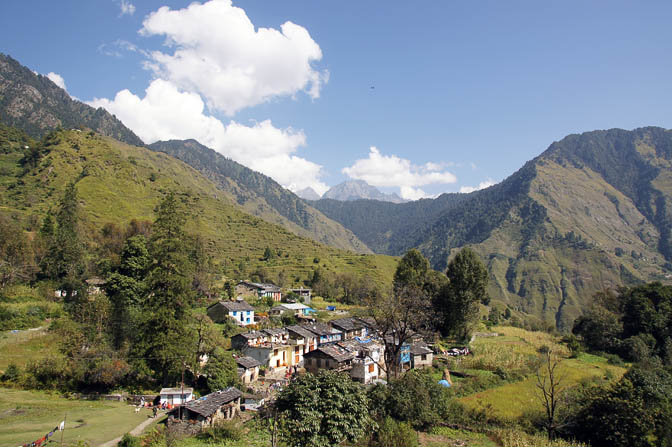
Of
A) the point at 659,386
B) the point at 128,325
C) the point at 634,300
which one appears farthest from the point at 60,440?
the point at 634,300

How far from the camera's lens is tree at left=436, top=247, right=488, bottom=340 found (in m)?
57.7

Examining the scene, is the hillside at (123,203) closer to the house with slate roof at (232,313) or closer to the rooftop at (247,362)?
the house with slate roof at (232,313)

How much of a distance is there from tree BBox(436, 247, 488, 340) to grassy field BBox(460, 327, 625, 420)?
3663mm

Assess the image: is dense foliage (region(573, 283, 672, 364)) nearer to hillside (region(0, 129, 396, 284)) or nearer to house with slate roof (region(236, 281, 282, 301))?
house with slate roof (region(236, 281, 282, 301))

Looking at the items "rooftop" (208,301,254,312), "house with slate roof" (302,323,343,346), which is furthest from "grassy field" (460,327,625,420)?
"rooftop" (208,301,254,312)

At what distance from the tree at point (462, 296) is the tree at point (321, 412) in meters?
37.6

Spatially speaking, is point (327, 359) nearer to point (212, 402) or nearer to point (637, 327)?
point (212, 402)

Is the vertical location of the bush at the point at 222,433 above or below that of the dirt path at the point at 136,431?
below

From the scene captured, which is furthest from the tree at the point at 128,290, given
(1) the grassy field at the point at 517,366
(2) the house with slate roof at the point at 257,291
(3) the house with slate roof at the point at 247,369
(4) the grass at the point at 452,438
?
(1) the grassy field at the point at 517,366

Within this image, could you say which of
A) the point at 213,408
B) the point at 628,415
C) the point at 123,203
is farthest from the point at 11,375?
the point at 123,203

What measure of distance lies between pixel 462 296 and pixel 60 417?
49449 millimetres

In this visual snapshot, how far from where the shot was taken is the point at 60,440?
20.8m

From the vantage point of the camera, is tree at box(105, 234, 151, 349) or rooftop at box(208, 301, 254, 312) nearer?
tree at box(105, 234, 151, 349)

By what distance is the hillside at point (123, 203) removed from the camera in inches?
3974
